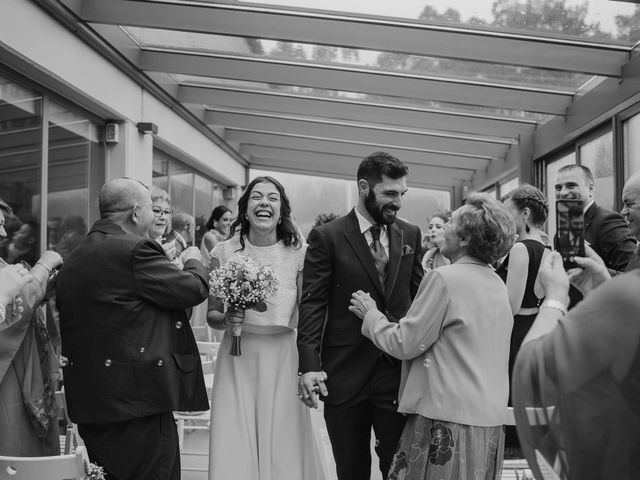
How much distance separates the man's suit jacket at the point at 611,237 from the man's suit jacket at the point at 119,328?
2553 millimetres

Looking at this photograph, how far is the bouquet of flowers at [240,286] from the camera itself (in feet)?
13.2

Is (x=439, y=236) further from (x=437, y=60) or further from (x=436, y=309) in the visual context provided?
(x=436, y=309)

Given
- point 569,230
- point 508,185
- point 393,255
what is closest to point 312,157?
point 508,185

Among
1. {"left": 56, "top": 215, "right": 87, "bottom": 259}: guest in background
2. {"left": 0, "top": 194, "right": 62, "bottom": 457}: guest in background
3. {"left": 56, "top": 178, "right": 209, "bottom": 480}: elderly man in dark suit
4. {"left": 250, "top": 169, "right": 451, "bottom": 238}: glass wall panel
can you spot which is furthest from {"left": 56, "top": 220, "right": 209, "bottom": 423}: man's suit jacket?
{"left": 250, "top": 169, "right": 451, "bottom": 238}: glass wall panel

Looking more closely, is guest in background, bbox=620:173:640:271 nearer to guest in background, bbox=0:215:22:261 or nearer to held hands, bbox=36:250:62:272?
held hands, bbox=36:250:62:272

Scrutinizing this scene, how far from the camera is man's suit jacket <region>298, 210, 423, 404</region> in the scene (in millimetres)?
3947

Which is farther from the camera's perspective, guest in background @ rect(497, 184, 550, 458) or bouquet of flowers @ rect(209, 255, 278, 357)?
guest in background @ rect(497, 184, 550, 458)

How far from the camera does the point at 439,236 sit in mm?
8570

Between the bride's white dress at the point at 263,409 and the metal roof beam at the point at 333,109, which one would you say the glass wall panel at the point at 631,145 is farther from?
the bride's white dress at the point at 263,409

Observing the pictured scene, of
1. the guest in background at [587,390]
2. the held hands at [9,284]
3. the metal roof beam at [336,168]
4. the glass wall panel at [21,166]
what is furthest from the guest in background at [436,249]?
the metal roof beam at [336,168]

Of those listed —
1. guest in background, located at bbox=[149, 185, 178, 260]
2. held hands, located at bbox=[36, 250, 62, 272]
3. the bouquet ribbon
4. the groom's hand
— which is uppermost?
guest in background, located at bbox=[149, 185, 178, 260]

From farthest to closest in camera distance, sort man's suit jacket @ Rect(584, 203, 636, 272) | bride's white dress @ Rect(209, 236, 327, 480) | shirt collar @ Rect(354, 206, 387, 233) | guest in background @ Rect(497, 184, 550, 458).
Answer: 1. guest in background @ Rect(497, 184, 550, 458)
2. man's suit jacket @ Rect(584, 203, 636, 272)
3. bride's white dress @ Rect(209, 236, 327, 480)
4. shirt collar @ Rect(354, 206, 387, 233)

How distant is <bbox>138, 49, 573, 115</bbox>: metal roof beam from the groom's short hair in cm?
546

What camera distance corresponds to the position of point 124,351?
375cm
